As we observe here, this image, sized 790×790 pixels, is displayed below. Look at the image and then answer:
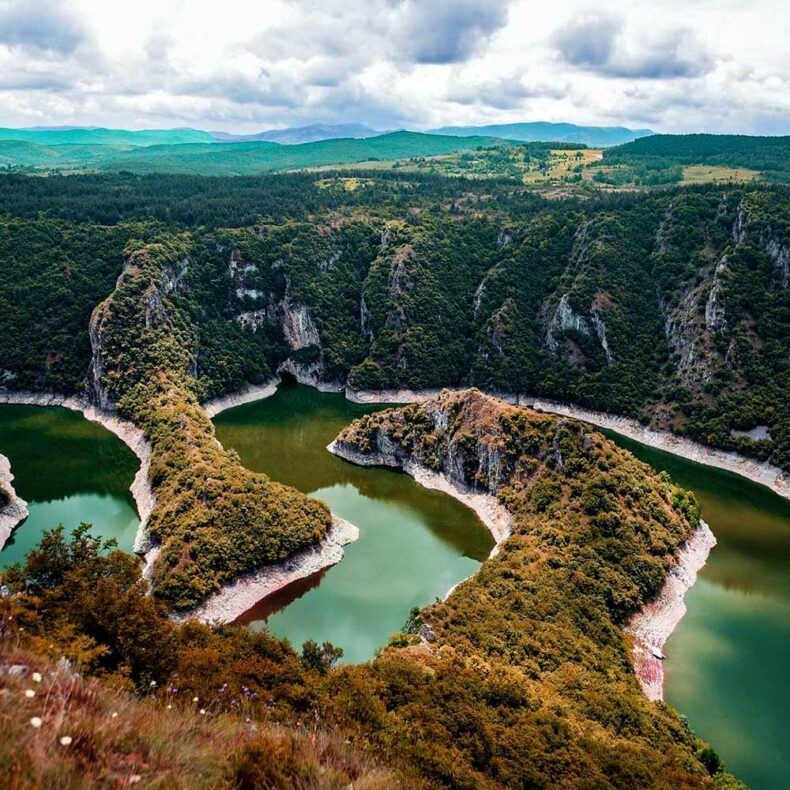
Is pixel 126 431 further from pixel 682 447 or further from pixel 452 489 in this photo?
pixel 682 447

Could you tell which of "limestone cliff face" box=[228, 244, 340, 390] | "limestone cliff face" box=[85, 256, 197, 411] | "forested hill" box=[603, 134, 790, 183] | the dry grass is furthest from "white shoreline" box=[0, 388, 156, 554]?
"forested hill" box=[603, 134, 790, 183]

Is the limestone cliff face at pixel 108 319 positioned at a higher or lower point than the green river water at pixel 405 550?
higher

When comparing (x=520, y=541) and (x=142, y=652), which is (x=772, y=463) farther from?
(x=142, y=652)

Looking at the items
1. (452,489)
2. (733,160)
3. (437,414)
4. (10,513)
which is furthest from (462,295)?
(733,160)

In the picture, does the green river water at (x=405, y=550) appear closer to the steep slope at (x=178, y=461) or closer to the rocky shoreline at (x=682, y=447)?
the rocky shoreline at (x=682, y=447)

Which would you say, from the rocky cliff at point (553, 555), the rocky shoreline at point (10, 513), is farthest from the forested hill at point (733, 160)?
the rocky shoreline at point (10, 513)

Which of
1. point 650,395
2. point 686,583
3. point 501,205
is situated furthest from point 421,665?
point 501,205

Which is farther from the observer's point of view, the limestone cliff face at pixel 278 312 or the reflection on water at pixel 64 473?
the limestone cliff face at pixel 278 312
